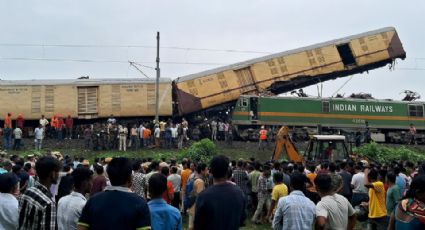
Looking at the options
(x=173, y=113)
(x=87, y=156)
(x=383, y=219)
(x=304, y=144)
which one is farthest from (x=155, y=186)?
(x=173, y=113)

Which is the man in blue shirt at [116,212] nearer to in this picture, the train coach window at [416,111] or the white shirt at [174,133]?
the white shirt at [174,133]

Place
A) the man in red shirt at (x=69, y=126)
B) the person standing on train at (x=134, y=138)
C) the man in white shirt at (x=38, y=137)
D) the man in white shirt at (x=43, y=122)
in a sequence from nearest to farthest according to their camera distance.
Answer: the man in white shirt at (x=38, y=137) → the person standing on train at (x=134, y=138) → the man in white shirt at (x=43, y=122) → the man in red shirt at (x=69, y=126)

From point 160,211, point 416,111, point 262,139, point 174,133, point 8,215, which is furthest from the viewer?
point 416,111

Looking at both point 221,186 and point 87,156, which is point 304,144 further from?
point 221,186

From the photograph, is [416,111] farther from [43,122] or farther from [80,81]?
[43,122]

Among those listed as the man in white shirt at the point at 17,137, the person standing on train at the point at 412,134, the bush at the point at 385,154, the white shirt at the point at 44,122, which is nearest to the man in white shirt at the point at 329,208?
the bush at the point at 385,154

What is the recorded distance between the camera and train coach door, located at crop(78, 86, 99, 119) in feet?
92.5

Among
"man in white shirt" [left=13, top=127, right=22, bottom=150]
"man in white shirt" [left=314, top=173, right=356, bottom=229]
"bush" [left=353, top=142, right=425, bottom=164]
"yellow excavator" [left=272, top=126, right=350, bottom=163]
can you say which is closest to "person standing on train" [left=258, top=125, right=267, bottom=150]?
"bush" [left=353, top=142, right=425, bottom=164]

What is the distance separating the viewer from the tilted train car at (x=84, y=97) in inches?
1099

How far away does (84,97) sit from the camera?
28.3 meters

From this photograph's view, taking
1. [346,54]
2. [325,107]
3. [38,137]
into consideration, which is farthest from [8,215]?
[346,54]

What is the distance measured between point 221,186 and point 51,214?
1547 mm

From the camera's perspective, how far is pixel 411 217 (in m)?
4.86

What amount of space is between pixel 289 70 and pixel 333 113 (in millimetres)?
3483
